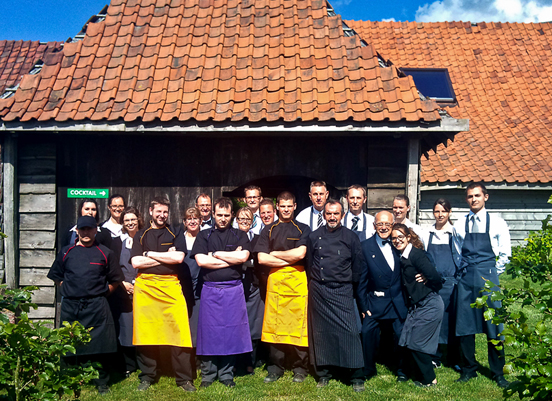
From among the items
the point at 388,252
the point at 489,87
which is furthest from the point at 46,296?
the point at 489,87

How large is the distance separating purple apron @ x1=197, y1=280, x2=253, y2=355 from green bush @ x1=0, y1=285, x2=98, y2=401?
204 cm

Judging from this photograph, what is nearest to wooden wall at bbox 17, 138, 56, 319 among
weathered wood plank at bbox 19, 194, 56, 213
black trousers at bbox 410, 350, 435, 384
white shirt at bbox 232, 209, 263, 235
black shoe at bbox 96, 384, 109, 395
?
weathered wood plank at bbox 19, 194, 56, 213

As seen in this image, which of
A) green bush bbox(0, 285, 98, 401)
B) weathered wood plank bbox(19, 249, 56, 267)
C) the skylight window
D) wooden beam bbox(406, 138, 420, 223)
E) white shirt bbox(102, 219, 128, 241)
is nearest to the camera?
green bush bbox(0, 285, 98, 401)

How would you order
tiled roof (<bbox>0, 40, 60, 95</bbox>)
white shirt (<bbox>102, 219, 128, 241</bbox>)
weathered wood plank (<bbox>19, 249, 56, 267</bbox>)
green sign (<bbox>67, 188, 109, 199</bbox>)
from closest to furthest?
1. white shirt (<bbox>102, 219, 128, 241</bbox>)
2. weathered wood plank (<bbox>19, 249, 56, 267</bbox>)
3. green sign (<bbox>67, 188, 109, 199</bbox>)
4. tiled roof (<bbox>0, 40, 60, 95</bbox>)

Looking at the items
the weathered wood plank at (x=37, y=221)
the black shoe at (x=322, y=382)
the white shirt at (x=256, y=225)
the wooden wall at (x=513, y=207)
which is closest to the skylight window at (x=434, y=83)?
the wooden wall at (x=513, y=207)

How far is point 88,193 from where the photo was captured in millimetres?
6062

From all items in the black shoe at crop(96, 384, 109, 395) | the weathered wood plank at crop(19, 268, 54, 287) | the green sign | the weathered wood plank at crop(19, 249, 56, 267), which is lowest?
the black shoe at crop(96, 384, 109, 395)

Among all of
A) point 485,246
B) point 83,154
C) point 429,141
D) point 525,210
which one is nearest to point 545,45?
point 525,210

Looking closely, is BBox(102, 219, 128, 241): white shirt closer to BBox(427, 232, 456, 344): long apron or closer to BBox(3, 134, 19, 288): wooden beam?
BBox(3, 134, 19, 288): wooden beam

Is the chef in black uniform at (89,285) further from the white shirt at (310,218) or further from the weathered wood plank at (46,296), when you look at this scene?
the white shirt at (310,218)

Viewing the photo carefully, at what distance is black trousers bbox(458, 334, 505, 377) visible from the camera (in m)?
4.79

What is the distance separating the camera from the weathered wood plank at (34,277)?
5922 millimetres

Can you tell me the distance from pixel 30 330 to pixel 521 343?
257 centimetres

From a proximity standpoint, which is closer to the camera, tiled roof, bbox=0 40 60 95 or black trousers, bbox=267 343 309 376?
black trousers, bbox=267 343 309 376
